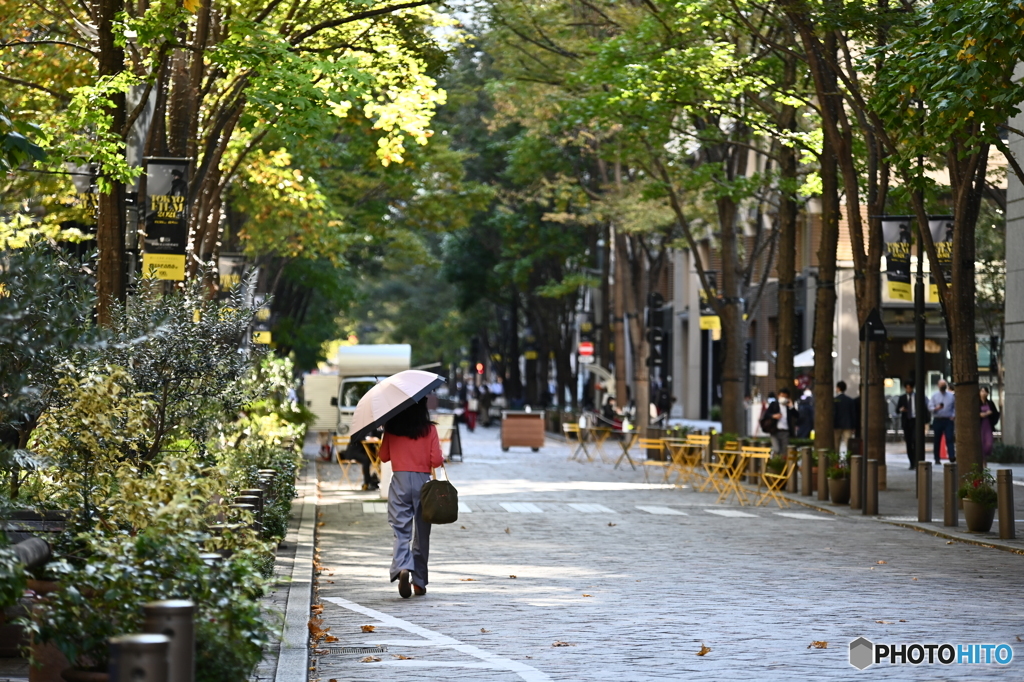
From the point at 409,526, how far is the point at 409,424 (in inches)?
34.4

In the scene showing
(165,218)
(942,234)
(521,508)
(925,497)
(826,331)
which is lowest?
(521,508)

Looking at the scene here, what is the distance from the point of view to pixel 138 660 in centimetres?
514

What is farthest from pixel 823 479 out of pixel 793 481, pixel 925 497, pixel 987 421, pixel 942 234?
pixel 987 421

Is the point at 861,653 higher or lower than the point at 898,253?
lower

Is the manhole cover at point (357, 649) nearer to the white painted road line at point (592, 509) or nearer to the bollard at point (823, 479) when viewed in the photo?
the white painted road line at point (592, 509)

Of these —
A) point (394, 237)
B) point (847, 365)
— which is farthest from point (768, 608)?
point (847, 365)

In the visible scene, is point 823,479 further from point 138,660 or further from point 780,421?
point 138,660

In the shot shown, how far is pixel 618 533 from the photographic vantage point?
17.6 metres

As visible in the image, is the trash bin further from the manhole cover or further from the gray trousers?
the manhole cover

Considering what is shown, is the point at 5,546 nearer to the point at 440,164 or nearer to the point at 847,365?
the point at 440,164

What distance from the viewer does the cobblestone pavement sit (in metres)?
8.92

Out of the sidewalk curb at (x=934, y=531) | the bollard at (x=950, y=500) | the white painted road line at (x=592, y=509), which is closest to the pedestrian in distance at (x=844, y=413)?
the sidewalk curb at (x=934, y=531)

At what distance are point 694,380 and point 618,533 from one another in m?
48.5

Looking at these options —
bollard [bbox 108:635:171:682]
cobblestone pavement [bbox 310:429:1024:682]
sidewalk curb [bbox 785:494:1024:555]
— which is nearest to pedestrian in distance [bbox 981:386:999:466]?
sidewalk curb [bbox 785:494:1024:555]
